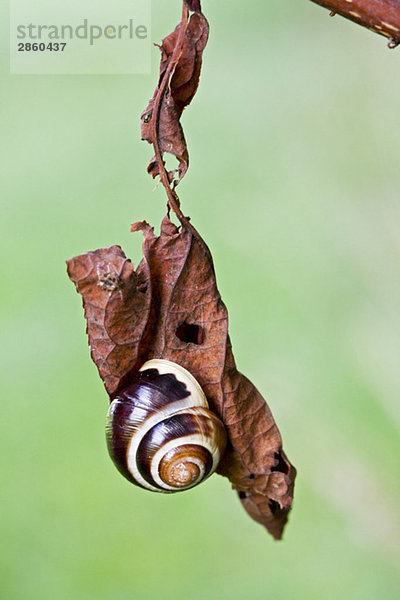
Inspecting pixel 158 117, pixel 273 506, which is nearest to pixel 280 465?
pixel 273 506

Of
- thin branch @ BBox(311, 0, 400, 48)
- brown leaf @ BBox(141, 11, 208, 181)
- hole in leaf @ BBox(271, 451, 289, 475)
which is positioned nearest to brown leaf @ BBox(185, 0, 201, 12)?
brown leaf @ BBox(141, 11, 208, 181)

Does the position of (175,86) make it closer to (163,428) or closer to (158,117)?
(158,117)

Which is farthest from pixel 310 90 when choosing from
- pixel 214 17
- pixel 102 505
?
pixel 102 505

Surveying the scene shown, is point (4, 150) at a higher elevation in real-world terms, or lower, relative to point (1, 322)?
higher

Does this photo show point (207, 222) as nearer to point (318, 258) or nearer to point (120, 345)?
point (318, 258)

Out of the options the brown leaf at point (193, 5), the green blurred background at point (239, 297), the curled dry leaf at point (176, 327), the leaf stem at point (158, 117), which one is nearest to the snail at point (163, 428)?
the curled dry leaf at point (176, 327)

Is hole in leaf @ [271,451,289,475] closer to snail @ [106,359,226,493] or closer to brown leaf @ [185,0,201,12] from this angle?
snail @ [106,359,226,493]

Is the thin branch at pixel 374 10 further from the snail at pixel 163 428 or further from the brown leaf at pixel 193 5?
the snail at pixel 163 428

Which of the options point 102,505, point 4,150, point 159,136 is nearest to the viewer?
point 159,136
